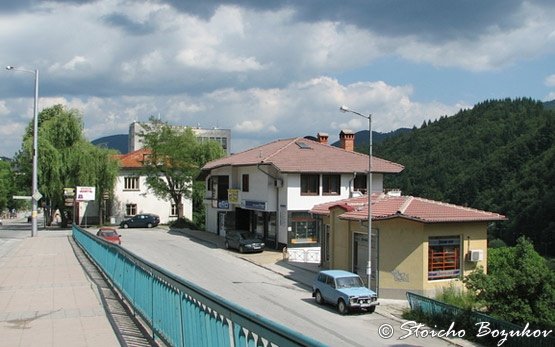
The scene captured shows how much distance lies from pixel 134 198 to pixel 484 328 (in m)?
53.6

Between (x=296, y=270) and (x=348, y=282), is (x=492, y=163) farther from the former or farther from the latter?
(x=348, y=282)

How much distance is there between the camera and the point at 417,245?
26609 mm

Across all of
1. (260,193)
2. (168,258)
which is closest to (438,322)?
(168,258)

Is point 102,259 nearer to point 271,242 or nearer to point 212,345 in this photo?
point 212,345

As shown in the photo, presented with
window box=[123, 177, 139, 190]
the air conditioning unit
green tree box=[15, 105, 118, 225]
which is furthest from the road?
window box=[123, 177, 139, 190]

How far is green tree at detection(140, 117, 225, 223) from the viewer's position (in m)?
61.0

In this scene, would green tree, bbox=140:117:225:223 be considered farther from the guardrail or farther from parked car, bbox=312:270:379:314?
the guardrail

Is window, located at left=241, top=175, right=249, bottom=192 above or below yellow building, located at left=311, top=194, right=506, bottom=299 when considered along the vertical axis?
above

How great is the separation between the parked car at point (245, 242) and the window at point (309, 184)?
190 inches

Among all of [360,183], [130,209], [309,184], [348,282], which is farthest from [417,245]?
[130,209]

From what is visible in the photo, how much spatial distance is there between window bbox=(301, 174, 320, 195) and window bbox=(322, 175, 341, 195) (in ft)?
1.79

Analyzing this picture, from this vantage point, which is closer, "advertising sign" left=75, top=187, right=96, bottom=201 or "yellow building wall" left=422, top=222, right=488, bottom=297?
"yellow building wall" left=422, top=222, right=488, bottom=297

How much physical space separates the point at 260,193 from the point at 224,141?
455ft

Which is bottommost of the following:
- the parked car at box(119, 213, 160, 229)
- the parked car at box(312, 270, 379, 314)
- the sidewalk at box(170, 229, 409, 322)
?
the sidewalk at box(170, 229, 409, 322)
